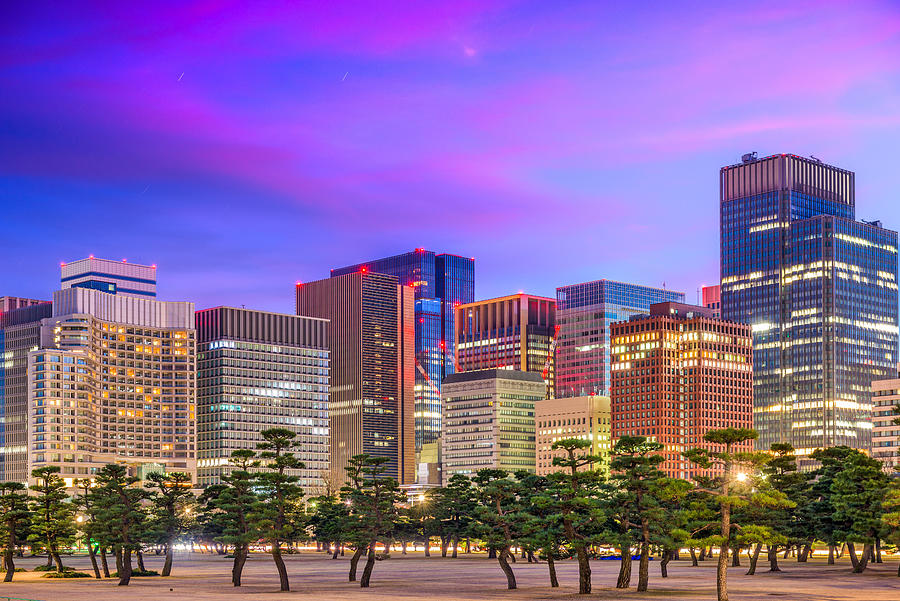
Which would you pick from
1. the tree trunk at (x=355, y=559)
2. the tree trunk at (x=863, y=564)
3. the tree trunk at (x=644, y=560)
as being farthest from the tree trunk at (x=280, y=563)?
the tree trunk at (x=863, y=564)

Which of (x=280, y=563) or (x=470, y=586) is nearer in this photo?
(x=280, y=563)

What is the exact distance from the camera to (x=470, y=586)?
11950 centimetres

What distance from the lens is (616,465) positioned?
10950cm

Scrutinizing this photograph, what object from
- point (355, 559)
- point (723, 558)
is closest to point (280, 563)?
point (355, 559)

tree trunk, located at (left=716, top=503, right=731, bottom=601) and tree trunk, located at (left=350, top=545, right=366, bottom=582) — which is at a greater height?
tree trunk, located at (left=716, top=503, right=731, bottom=601)

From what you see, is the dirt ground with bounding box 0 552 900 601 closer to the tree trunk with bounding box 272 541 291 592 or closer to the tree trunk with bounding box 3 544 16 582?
the tree trunk with bounding box 272 541 291 592

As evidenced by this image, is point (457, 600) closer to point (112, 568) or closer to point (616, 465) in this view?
point (616, 465)

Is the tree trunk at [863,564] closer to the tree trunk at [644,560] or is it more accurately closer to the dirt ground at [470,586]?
the dirt ground at [470,586]

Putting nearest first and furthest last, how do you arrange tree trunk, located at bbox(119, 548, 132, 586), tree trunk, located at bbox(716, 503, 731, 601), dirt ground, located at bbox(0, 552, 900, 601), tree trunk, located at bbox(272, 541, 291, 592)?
tree trunk, located at bbox(716, 503, 731, 601) < dirt ground, located at bbox(0, 552, 900, 601) < tree trunk, located at bbox(272, 541, 291, 592) < tree trunk, located at bbox(119, 548, 132, 586)

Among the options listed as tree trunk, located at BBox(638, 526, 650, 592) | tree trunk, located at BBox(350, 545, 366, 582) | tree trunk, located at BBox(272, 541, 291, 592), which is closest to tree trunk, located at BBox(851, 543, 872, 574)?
tree trunk, located at BBox(638, 526, 650, 592)

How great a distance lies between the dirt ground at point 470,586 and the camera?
341 feet

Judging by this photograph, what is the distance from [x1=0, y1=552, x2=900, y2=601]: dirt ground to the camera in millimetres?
103875

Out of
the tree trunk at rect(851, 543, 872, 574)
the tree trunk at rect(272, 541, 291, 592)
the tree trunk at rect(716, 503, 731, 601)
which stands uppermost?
the tree trunk at rect(716, 503, 731, 601)

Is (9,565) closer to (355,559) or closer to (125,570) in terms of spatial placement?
(125,570)
